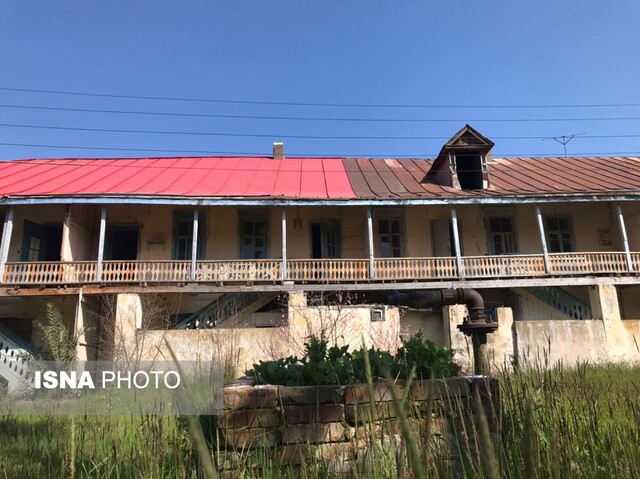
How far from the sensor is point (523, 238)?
62.8 feet

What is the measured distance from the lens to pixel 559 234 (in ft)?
63.6

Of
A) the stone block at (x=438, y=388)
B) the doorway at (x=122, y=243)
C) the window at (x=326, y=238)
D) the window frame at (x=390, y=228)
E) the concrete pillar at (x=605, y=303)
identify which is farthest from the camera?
the window frame at (x=390, y=228)

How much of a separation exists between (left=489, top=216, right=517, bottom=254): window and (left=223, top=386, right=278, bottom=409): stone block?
16650 mm

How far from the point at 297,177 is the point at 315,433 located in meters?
17.2

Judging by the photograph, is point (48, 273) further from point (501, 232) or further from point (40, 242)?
point (501, 232)

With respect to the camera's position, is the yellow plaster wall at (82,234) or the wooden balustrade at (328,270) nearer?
the wooden balustrade at (328,270)

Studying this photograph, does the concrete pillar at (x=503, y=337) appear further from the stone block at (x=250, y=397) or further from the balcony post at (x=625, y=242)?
the stone block at (x=250, y=397)

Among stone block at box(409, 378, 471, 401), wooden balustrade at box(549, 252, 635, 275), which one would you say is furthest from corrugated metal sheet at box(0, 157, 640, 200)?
stone block at box(409, 378, 471, 401)

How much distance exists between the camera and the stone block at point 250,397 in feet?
13.0

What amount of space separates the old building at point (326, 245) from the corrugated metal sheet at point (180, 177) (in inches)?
4.9

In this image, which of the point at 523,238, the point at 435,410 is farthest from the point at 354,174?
the point at 435,410

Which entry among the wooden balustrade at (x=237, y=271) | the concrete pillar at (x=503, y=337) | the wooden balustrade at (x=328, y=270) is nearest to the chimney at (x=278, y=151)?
the wooden balustrade at (x=328, y=270)

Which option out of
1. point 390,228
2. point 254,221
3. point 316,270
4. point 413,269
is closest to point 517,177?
point 390,228

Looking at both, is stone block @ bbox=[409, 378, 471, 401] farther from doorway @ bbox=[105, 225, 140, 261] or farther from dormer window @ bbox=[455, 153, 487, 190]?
doorway @ bbox=[105, 225, 140, 261]
